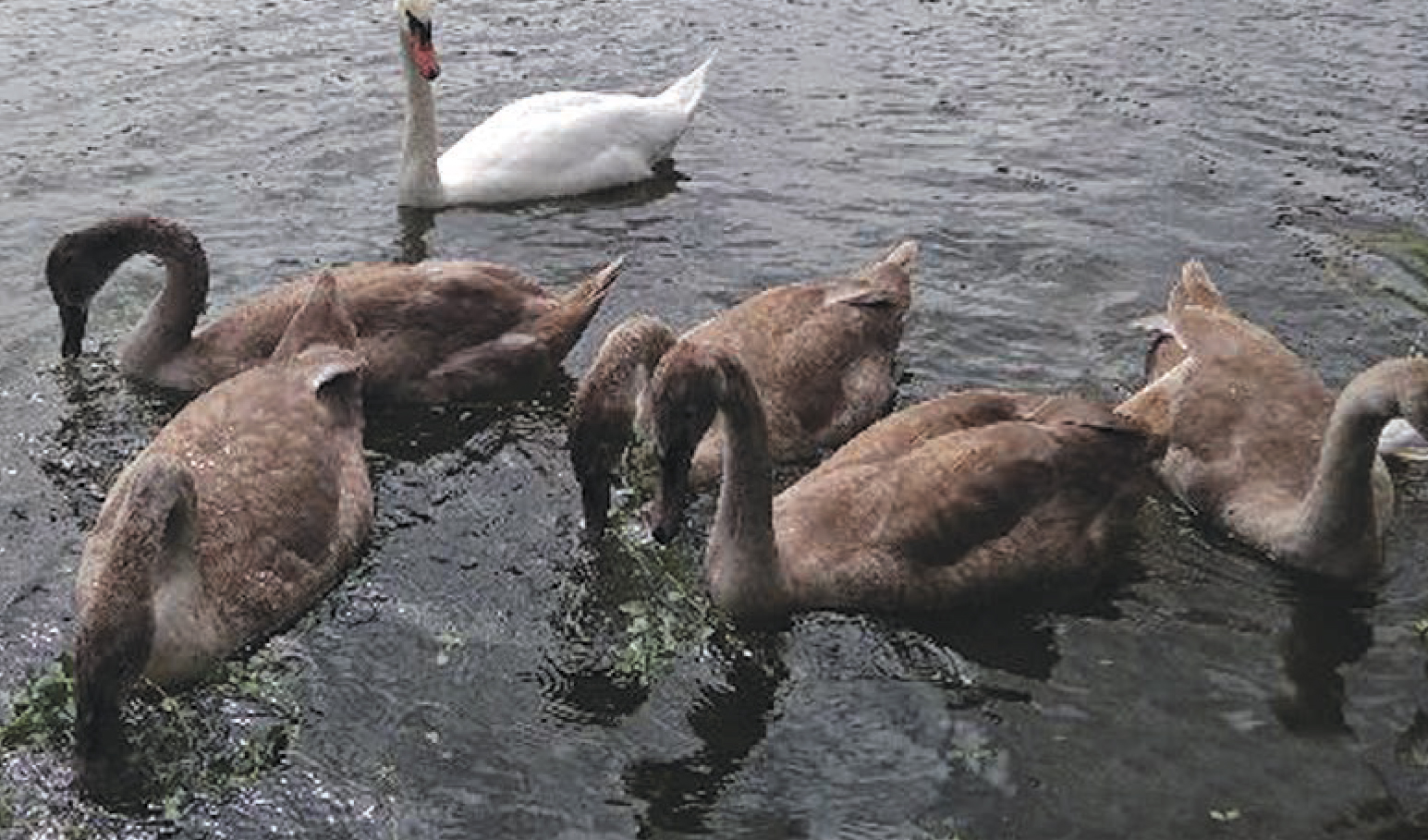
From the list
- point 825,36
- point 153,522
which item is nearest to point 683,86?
point 825,36

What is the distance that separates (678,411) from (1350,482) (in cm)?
312

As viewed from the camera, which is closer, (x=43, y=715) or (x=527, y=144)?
(x=43, y=715)

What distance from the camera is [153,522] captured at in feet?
23.5

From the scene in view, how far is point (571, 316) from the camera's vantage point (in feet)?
35.3

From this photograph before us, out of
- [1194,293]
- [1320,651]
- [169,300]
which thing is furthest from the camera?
[169,300]

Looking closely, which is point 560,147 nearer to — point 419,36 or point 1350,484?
point 419,36

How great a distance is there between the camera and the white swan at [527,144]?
1321 centimetres

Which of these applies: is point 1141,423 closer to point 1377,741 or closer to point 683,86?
point 1377,741

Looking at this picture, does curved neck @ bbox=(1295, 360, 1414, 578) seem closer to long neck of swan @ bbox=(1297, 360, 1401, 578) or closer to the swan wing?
long neck of swan @ bbox=(1297, 360, 1401, 578)

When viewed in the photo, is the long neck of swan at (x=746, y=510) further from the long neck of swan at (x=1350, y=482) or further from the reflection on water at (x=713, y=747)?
the long neck of swan at (x=1350, y=482)

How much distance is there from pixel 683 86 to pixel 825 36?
244 centimetres

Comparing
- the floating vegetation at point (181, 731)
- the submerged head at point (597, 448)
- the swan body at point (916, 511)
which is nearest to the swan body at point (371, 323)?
the submerged head at point (597, 448)

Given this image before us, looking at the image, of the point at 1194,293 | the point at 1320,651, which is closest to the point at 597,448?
the point at 1320,651

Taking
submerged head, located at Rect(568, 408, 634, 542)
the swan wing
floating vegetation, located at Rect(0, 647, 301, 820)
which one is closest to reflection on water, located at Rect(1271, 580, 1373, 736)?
submerged head, located at Rect(568, 408, 634, 542)
